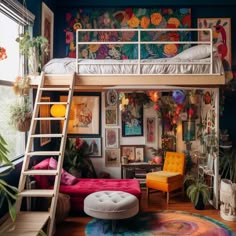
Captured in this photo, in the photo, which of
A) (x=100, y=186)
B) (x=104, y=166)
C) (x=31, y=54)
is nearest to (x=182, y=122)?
(x=104, y=166)

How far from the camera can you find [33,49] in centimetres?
448

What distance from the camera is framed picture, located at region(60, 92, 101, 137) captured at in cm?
648

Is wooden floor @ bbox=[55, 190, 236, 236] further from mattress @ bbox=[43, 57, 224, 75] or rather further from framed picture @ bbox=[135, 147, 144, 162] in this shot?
mattress @ bbox=[43, 57, 224, 75]

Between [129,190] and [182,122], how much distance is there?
2087mm

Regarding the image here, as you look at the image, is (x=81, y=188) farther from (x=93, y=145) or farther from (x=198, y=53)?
(x=198, y=53)

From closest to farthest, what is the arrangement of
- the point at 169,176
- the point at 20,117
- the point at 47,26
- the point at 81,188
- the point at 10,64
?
the point at 20,117 < the point at 10,64 < the point at 81,188 < the point at 169,176 < the point at 47,26

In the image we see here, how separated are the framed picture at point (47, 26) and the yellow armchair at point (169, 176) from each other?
2.81 meters

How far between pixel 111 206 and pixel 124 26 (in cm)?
361

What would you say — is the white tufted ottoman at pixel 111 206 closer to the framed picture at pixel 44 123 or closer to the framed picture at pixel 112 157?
the framed picture at pixel 44 123

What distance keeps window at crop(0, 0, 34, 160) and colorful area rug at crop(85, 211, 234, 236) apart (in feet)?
5.17

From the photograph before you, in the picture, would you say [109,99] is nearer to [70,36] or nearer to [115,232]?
[70,36]

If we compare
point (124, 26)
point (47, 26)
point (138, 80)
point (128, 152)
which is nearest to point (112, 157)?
point (128, 152)

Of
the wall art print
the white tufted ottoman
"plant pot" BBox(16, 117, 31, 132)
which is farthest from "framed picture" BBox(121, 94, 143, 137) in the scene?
"plant pot" BBox(16, 117, 31, 132)

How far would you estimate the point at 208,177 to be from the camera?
557cm
